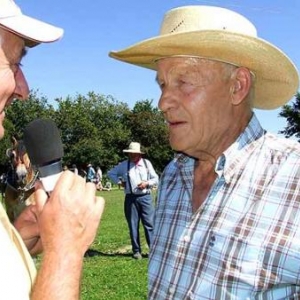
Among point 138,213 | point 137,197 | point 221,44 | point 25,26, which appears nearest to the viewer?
point 25,26

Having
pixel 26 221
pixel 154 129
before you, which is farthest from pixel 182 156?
pixel 154 129

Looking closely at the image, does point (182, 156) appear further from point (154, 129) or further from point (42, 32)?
point (154, 129)

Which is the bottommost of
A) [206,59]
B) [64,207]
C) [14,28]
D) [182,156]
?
[64,207]

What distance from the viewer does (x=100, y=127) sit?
87.0m

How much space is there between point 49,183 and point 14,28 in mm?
624

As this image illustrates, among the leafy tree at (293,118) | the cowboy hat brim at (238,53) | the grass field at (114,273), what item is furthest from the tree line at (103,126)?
the cowboy hat brim at (238,53)

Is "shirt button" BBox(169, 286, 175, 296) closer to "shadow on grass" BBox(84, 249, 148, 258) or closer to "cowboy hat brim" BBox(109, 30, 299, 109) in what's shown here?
"cowboy hat brim" BBox(109, 30, 299, 109)

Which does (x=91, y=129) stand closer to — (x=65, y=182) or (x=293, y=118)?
(x=293, y=118)

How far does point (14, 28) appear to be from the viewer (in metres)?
2.15

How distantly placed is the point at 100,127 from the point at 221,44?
8442 centimetres

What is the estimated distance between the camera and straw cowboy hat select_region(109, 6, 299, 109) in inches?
119

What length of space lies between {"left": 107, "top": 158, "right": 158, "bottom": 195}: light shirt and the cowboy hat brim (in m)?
7.36

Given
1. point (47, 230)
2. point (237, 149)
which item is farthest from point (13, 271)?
point (237, 149)

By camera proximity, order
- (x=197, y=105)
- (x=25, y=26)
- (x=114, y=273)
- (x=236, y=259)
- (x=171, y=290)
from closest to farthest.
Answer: (x=25, y=26), (x=236, y=259), (x=171, y=290), (x=197, y=105), (x=114, y=273)
